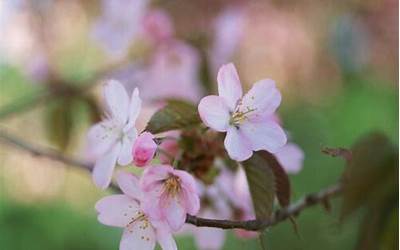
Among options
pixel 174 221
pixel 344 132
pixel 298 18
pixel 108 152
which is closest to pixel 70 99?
pixel 108 152

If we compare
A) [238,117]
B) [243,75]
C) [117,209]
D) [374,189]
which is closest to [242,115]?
[238,117]

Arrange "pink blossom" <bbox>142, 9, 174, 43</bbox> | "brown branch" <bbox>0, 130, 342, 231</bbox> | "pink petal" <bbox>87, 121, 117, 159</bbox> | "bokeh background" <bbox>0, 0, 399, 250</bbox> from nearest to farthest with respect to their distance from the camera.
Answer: "brown branch" <bbox>0, 130, 342, 231</bbox>
"pink petal" <bbox>87, 121, 117, 159</bbox>
"pink blossom" <bbox>142, 9, 174, 43</bbox>
"bokeh background" <bbox>0, 0, 399, 250</bbox>

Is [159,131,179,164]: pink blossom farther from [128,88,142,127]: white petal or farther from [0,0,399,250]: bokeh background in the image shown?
[0,0,399,250]: bokeh background

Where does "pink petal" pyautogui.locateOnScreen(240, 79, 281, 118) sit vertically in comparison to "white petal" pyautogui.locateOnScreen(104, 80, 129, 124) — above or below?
above

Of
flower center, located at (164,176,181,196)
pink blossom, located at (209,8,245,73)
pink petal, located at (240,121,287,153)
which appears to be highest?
pink petal, located at (240,121,287,153)

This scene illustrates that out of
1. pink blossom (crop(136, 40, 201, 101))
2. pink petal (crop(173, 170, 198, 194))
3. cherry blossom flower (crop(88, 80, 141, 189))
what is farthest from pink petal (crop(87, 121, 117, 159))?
pink blossom (crop(136, 40, 201, 101))

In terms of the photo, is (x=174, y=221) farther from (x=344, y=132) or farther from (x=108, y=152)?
(x=344, y=132)

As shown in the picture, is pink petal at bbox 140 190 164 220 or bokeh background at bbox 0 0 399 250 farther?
bokeh background at bbox 0 0 399 250

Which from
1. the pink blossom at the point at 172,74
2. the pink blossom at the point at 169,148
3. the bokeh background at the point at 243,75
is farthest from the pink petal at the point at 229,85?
the bokeh background at the point at 243,75
